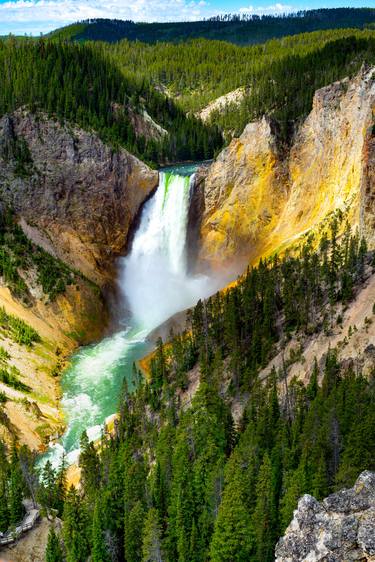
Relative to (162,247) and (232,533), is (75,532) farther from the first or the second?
(162,247)

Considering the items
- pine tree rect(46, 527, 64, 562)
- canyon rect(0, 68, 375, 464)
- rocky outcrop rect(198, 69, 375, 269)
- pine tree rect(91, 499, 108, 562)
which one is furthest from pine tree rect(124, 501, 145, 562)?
rocky outcrop rect(198, 69, 375, 269)

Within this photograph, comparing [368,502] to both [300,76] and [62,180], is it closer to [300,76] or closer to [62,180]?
[62,180]

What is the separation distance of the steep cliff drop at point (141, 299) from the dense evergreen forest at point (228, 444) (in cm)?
645

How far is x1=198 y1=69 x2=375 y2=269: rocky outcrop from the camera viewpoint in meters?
71.2

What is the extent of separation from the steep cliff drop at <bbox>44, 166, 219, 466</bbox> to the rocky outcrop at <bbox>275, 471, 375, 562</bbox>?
42329mm

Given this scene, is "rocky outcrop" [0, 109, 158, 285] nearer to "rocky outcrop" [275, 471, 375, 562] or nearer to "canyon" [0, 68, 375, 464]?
"canyon" [0, 68, 375, 464]

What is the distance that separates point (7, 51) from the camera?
110m

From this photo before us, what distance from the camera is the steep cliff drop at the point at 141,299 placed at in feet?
214

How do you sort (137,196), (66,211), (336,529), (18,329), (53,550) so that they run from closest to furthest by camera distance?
(336,529) → (53,550) → (18,329) → (66,211) → (137,196)

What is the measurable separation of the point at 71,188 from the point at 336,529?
78.5m

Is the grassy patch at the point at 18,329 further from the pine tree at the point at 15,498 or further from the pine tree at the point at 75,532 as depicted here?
the pine tree at the point at 75,532

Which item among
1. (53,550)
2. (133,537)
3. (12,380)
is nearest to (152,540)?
(133,537)

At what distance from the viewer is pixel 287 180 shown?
86125mm

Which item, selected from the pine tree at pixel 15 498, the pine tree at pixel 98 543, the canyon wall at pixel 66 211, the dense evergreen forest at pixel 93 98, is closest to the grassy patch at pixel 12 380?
the canyon wall at pixel 66 211
